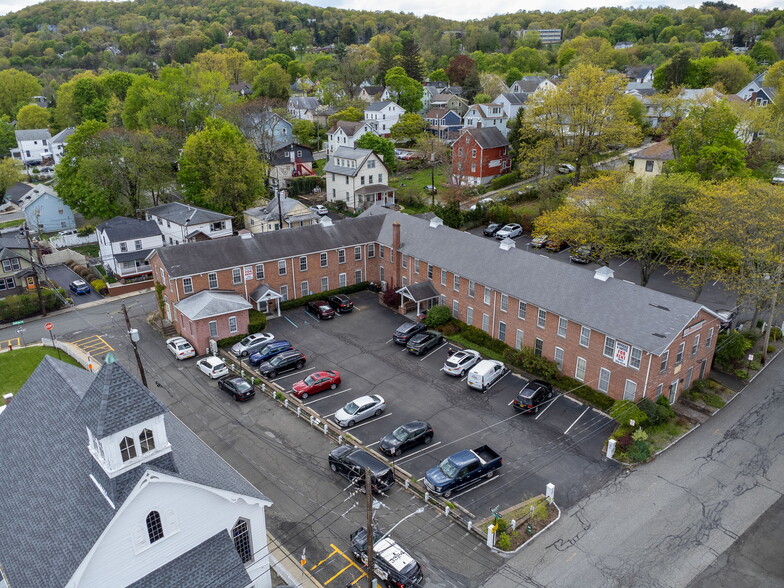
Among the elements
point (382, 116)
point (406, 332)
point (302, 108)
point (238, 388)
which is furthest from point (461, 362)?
point (302, 108)

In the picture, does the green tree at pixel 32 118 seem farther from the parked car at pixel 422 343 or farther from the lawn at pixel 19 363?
the parked car at pixel 422 343

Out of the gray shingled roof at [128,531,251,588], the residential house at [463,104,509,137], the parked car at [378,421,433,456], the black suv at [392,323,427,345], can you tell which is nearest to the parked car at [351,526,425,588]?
the gray shingled roof at [128,531,251,588]

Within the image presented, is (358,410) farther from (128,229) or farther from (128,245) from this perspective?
(128,229)

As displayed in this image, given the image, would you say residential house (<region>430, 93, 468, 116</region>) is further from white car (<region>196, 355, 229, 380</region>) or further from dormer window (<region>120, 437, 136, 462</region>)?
dormer window (<region>120, 437, 136, 462</region>)

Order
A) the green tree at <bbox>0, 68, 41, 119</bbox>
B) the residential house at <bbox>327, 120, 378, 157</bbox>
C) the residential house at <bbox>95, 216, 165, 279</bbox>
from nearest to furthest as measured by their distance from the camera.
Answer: the residential house at <bbox>95, 216, 165, 279</bbox> < the residential house at <bbox>327, 120, 378, 157</bbox> < the green tree at <bbox>0, 68, 41, 119</bbox>

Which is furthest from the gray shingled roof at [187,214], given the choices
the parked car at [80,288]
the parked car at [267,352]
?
the parked car at [267,352]
